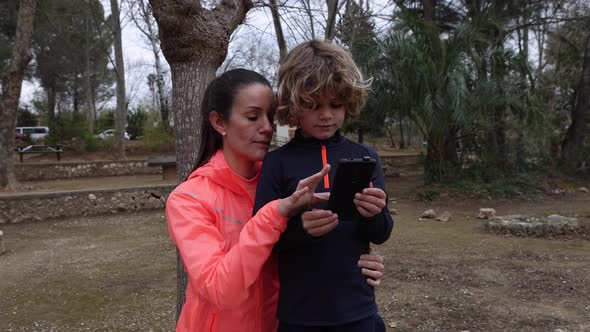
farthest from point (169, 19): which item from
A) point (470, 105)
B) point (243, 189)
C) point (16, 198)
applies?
point (470, 105)

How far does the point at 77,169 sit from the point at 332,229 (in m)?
15.3

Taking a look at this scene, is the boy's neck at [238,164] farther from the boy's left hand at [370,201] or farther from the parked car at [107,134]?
the parked car at [107,134]

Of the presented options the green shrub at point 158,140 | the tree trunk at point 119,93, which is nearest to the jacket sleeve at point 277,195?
the tree trunk at point 119,93

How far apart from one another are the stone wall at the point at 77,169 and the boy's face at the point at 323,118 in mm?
14981

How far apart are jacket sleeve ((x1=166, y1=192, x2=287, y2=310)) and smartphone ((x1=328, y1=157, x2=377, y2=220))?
0.14m

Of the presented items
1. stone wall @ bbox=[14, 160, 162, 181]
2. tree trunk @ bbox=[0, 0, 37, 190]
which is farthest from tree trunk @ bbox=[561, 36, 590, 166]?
tree trunk @ bbox=[0, 0, 37, 190]

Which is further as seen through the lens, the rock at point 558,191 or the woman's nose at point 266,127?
the rock at point 558,191

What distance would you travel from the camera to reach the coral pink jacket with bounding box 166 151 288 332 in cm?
112

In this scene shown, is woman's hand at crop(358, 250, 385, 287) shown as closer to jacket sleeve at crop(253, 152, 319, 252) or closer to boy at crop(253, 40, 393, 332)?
boy at crop(253, 40, 393, 332)

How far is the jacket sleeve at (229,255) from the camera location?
3.66 feet

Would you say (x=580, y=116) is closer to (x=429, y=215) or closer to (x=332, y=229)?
(x=429, y=215)

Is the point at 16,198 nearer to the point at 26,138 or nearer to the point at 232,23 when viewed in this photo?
the point at 232,23

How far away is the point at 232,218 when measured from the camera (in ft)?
4.42

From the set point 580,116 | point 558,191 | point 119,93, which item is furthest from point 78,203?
point 580,116
